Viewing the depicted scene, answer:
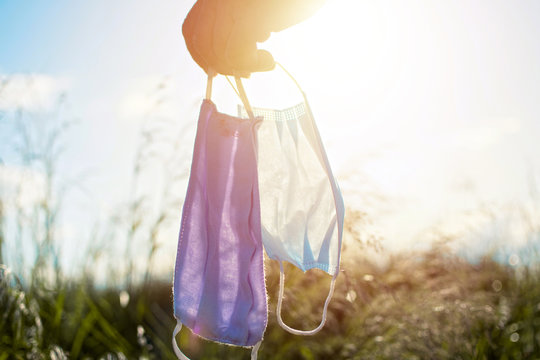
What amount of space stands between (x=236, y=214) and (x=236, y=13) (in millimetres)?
373

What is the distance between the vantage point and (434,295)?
196cm

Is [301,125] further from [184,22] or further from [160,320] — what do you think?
[160,320]

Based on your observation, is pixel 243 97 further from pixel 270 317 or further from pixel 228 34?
pixel 270 317

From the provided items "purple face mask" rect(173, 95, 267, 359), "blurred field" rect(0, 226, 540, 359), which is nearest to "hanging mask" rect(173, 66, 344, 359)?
"purple face mask" rect(173, 95, 267, 359)

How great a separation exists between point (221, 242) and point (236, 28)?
0.40 m

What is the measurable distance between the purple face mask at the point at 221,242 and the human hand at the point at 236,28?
0.10 metres

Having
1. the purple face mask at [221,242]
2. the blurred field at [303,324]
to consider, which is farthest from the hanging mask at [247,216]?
the blurred field at [303,324]

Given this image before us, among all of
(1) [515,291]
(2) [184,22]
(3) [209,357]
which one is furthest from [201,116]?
(1) [515,291]

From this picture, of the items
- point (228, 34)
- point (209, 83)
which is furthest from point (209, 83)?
point (228, 34)

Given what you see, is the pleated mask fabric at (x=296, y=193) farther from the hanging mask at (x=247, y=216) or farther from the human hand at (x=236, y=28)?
the human hand at (x=236, y=28)

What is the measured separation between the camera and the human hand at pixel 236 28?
89 cm

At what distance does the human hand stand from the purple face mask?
0.10 metres

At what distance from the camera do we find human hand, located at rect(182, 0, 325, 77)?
888 mm

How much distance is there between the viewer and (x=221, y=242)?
0.94m
